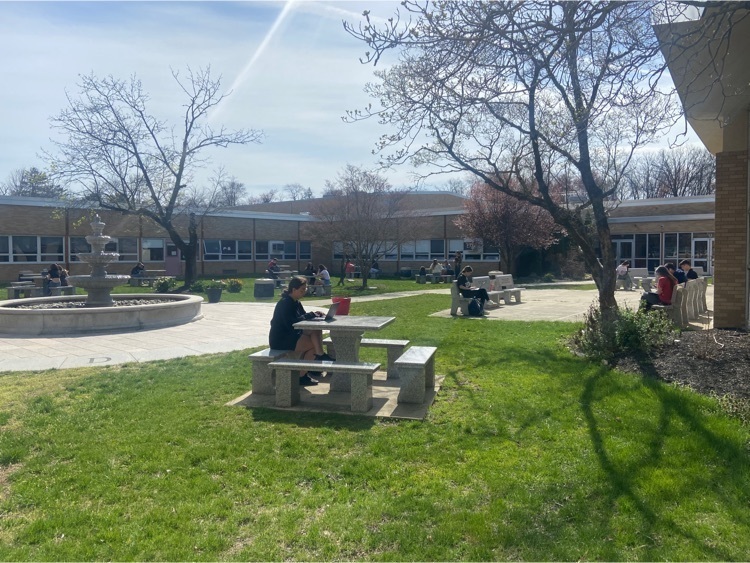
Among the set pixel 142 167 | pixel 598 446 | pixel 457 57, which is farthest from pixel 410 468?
pixel 142 167

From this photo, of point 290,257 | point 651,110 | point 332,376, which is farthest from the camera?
point 290,257

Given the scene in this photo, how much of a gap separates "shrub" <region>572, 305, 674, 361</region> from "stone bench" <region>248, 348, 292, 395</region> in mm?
4514

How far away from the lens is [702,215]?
36.3 m

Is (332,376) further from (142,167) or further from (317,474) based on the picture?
(142,167)

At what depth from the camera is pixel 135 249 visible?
37656 mm

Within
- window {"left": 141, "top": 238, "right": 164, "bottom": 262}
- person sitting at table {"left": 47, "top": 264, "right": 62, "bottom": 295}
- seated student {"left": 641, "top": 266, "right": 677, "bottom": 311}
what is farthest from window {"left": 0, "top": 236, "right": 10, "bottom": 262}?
seated student {"left": 641, "top": 266, "right": 677, "bottom": 311}

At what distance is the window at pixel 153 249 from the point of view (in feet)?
125

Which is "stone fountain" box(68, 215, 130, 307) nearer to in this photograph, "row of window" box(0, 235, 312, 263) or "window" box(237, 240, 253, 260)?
"row of window" box(0, 235, 312, 263)

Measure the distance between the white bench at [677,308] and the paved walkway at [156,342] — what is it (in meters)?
3.06

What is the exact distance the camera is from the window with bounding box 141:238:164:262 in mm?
38156

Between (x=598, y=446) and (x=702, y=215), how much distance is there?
3639 centimetres

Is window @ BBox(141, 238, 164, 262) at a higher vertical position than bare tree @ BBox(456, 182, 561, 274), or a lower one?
lower

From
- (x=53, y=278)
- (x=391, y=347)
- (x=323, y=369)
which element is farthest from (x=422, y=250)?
(x=323, y=369)

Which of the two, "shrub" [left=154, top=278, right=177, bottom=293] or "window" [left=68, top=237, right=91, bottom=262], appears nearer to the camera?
"shrub" [left=154, top=278, right=177, bottom=293]
